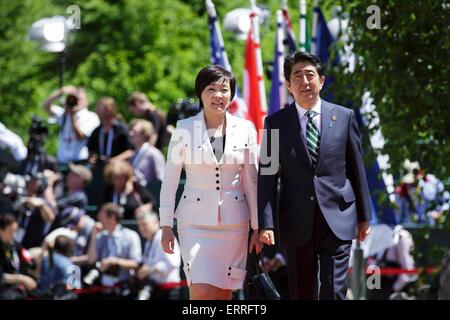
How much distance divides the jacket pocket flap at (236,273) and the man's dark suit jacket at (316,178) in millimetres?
397

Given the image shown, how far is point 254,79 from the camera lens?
56.4 feet

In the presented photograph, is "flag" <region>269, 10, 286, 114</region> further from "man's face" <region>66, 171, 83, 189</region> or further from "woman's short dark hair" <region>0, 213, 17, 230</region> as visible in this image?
"woman's short dark hair" <region>0, 213, 17, 230</region>

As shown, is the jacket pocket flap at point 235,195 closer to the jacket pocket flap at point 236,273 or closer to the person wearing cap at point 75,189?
the jacket pocket flap at point 236,273

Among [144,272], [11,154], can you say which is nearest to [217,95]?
[144,272]

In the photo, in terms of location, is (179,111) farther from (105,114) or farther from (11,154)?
(11,154)

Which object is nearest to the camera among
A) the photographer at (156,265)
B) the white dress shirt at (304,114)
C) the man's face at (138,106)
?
the white dress shirt at (304,114)

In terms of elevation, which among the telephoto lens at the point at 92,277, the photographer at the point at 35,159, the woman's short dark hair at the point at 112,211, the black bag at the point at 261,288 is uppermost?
the photographer at the point at 35,159

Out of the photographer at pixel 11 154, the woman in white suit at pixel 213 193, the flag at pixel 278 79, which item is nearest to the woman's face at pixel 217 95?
the woman in white suit at pixel 213 193

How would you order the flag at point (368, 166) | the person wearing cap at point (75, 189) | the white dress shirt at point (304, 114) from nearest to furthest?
the white dress shirt at point (304, 114) < the flag at point (368, 166) < the person wearing cap at point (75, 189)

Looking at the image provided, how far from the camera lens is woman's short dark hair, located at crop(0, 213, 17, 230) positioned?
53.0 ft

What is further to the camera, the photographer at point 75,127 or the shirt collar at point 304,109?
the photographer at point 75,127

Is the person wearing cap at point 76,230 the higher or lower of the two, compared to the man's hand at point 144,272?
higher

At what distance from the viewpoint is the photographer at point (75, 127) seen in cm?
1794

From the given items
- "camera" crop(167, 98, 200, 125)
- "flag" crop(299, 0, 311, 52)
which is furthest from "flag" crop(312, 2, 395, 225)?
"camera" crop(167, 98, 200, 125)
